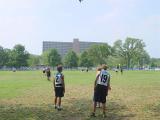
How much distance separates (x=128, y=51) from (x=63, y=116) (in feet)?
513

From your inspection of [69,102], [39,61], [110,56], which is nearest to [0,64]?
[39,61]

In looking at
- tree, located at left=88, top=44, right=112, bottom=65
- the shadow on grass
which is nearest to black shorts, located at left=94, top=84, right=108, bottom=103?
the shadow on grass

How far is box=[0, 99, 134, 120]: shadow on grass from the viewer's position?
14883 millimetres

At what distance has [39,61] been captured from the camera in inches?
7495

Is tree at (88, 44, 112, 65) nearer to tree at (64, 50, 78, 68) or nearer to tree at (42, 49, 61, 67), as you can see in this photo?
tree at (64, 50, 78, 68)

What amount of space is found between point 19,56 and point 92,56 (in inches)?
1294

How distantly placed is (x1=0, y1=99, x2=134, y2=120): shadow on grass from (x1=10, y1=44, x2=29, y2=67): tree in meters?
139

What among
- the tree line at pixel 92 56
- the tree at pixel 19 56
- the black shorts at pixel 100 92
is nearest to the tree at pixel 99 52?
the tree line at pixel 92 56

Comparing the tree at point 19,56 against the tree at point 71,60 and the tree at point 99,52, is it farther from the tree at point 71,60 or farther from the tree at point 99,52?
the tree at point 99,52

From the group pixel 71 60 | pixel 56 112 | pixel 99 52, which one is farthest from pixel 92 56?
pixel 56 112

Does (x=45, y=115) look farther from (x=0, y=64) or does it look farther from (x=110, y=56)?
(x=110, y=56)

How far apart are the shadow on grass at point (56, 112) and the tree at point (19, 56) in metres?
139

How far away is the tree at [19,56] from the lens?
156000mm

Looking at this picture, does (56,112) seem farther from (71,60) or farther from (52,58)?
(71,60)
